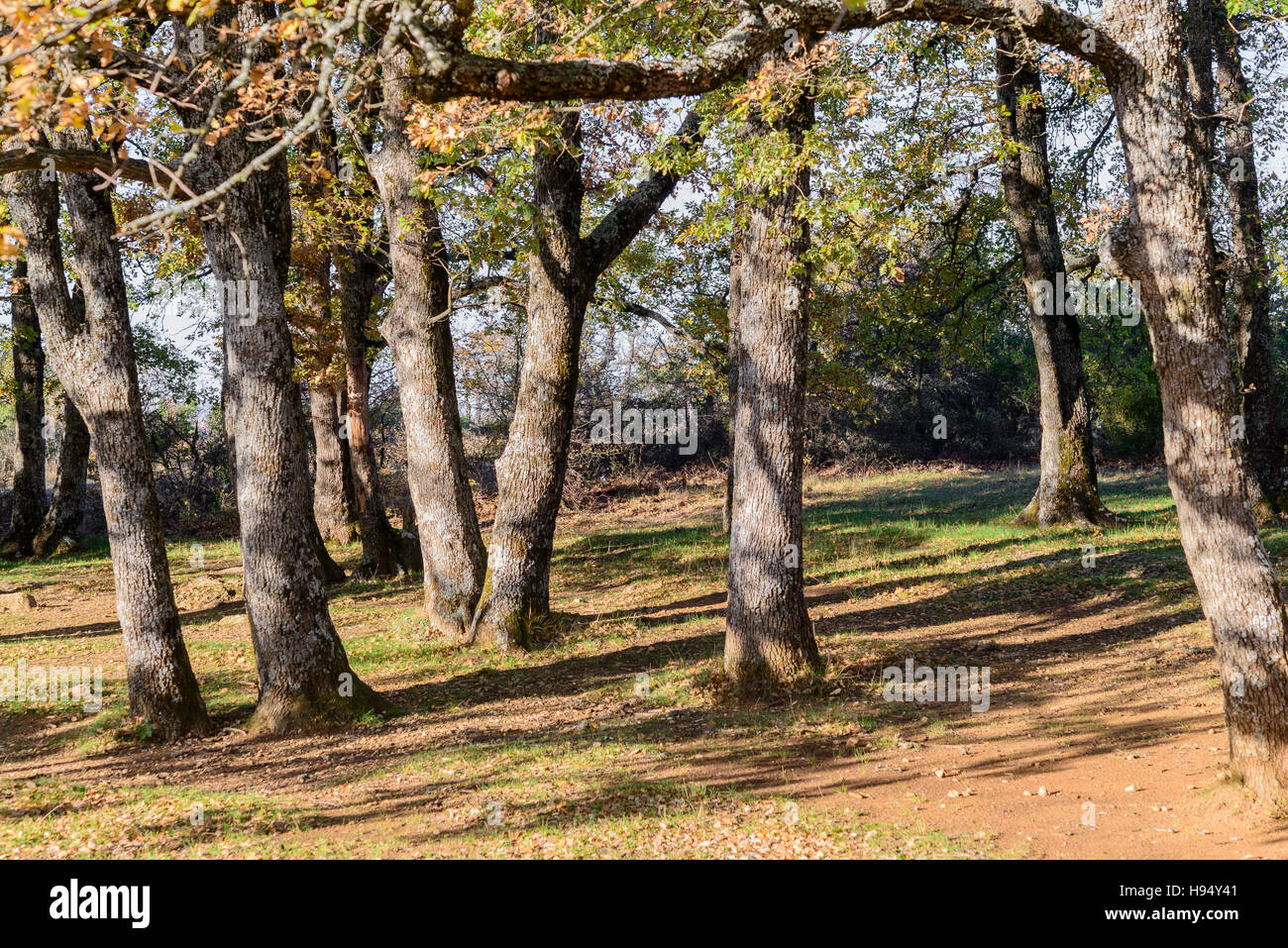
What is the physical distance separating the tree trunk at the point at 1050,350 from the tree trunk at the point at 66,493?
785 inches

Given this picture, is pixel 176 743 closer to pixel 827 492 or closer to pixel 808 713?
pixel 808 713

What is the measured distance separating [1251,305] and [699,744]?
13910mm

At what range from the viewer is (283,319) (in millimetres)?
8734

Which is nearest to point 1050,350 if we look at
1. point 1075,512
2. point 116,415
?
point 1075,512

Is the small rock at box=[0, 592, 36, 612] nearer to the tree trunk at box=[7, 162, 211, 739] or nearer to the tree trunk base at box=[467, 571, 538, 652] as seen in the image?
the tree trunk at box=[7, 162, 211, 739]

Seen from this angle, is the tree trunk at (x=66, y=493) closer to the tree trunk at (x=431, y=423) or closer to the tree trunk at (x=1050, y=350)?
the tree trunk at (x=431, y=423)

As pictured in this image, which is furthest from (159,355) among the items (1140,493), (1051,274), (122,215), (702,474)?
(1140,493)

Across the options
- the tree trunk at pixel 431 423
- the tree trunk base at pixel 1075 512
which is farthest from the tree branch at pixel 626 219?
the tree trunk base at pixel 1075 512

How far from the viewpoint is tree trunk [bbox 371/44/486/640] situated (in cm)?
1232

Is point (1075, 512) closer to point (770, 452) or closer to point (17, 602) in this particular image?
point (770, 452)

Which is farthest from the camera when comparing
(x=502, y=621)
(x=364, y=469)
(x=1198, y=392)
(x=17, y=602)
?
(x=364, y=469)

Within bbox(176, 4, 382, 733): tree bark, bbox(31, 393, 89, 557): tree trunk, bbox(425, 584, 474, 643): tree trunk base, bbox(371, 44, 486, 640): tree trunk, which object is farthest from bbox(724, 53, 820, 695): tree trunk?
bbox(31, 393, 89, 557): tree trunk

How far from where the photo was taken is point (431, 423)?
40.9 feet

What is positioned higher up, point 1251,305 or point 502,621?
point 1251,305
